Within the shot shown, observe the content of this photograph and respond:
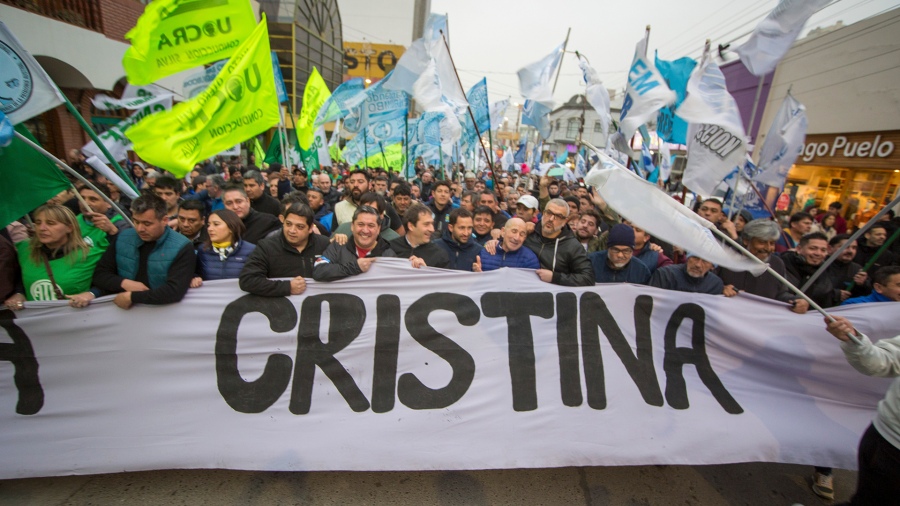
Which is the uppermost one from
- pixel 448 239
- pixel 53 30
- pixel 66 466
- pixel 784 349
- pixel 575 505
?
pixel 53 30

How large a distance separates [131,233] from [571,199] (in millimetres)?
5081

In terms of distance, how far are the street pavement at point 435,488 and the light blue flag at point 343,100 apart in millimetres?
6674

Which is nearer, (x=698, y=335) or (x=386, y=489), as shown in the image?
(x=386, y=489)

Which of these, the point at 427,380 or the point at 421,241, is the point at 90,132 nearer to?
the point at 421,241

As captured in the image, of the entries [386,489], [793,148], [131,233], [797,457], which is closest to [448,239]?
[386,489]

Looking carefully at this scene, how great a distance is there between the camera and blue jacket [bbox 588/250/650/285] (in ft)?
10.9

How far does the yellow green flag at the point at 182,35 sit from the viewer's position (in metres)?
4.42

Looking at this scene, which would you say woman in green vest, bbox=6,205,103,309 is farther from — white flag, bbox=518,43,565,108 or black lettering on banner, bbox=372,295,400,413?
white flag, bbox=518,43,565,108

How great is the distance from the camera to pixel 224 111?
4.16 m

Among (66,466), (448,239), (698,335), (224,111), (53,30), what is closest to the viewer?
(66,466)

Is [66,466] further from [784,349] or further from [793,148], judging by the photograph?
[793,148]

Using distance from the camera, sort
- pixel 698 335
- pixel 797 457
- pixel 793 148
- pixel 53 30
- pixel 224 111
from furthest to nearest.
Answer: pixel 53 30 → pixel 793 148 → pixel 224 111 → pixel 698 335 → pixel 797 457

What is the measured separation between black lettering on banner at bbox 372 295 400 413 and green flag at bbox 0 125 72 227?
2.39 metres

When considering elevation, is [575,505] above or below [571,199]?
below
